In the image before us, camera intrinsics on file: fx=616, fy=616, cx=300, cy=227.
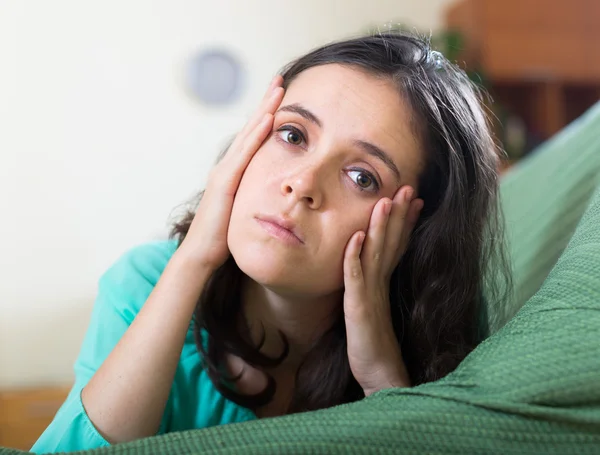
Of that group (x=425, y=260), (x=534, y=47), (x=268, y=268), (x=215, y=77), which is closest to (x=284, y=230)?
(x=268, y=268)

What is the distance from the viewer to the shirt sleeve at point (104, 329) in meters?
0.75

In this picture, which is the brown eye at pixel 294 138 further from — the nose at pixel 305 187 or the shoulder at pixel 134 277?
the shoulder at pixel 134 277

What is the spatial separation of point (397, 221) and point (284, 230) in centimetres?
19

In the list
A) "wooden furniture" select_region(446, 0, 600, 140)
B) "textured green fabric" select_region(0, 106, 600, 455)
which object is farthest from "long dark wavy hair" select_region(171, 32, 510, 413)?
"wooden furniture" select_region(446, 0, 600, 140)

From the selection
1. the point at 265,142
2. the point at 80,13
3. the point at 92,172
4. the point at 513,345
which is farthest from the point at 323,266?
the point at 80,13

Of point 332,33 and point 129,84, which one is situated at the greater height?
point 332,33

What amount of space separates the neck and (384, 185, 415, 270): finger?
0.14 meters

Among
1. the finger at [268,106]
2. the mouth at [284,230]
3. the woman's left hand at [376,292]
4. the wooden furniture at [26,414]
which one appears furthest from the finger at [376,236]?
the wooden furniture at [26,414]

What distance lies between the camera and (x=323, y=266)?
0.81 metres

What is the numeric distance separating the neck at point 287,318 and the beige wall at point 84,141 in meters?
1.79

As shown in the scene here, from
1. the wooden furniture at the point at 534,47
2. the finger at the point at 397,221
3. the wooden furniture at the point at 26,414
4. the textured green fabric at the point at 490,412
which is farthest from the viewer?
the wooden furniture at the point at 534,47

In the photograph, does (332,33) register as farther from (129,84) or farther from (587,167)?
(587,167)

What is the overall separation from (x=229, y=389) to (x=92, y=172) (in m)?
1.89

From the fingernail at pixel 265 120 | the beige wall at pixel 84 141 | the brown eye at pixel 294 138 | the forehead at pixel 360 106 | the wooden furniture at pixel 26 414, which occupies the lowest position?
the wooden furniture at pixel 26 414
